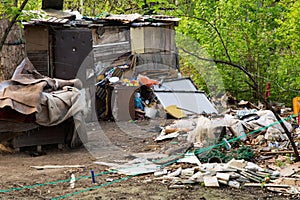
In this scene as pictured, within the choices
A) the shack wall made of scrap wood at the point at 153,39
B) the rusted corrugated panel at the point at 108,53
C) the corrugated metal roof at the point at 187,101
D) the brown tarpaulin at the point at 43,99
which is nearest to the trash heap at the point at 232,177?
the brown tarpaulin at the point at 43,99

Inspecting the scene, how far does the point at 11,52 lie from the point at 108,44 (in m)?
5.34

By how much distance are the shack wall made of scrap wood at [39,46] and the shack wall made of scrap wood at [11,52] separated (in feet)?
6.68

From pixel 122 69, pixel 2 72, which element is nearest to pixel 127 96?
pixel 122 69

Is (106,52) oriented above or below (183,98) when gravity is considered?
above

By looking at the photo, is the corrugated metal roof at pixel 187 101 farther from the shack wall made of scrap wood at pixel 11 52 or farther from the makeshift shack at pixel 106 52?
the shack wall made of scrap wood at pixel 11 52

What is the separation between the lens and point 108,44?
Answer: 613 inches

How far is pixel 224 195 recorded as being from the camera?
5.98 m

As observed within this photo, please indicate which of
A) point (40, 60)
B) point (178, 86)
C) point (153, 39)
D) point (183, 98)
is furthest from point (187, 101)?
point (40, 60)

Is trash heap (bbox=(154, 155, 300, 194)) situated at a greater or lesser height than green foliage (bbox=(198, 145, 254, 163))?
greater

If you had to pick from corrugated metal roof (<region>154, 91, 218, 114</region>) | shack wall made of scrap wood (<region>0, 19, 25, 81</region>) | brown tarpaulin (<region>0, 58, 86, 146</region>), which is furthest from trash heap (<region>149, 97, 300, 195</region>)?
shack wall made of scrap wood (<region>0, 19, 25, 81</region>)

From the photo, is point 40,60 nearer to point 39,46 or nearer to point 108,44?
point 39,46

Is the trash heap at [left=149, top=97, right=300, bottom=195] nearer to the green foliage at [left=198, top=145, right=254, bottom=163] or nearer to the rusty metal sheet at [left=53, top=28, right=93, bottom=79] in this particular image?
the green foliage at [left=198, top=145, right=254, bottom=163]

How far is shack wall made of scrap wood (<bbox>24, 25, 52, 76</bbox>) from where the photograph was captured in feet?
41.8

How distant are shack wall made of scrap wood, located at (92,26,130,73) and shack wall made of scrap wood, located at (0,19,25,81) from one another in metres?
4.62
